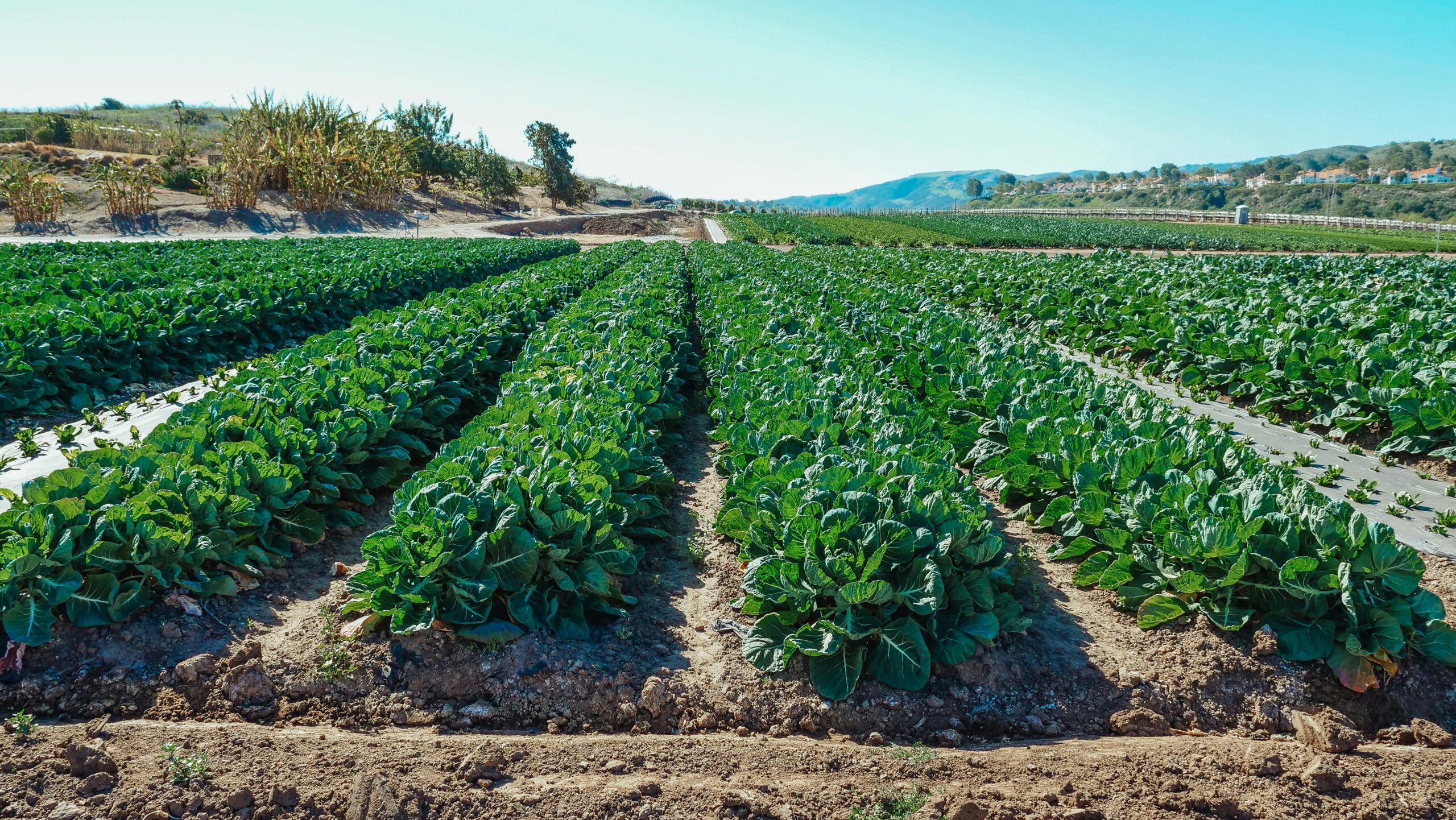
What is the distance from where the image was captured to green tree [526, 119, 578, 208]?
7306 cm

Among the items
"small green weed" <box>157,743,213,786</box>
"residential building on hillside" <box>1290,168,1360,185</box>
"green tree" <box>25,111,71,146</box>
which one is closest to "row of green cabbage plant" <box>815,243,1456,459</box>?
"small green weed" <box>157,743,213,786</box>

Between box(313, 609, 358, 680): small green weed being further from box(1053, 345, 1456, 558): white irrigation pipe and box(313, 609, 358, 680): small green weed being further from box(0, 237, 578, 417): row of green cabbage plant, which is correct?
box(1053, 345, 1456, 558): white irrigation pipe

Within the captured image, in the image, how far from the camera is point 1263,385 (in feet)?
30.7

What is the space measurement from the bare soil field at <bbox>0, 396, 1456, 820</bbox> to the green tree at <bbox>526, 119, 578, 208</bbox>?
73599mm

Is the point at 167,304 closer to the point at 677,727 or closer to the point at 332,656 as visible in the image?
the point at 332,656

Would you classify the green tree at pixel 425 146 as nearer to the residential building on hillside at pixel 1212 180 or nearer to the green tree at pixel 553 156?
the green tree at pixel 553 156

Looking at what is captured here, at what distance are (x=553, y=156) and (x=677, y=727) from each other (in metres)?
75.2

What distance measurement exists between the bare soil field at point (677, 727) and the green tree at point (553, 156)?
73599 millimetres

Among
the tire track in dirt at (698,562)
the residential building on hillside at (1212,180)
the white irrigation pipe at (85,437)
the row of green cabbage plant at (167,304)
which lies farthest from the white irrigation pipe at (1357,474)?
the residential building on hillside at (1212,180)

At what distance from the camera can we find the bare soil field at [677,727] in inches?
123

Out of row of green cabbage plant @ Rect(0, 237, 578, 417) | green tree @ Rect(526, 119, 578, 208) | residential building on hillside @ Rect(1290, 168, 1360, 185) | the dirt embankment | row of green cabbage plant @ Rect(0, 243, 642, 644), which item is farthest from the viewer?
residential building on hillside @ Rect(1290, 168, 1360, 185)

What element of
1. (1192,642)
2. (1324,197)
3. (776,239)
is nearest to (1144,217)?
(1324,197)

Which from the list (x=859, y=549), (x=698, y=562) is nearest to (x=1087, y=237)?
(x=698, y=562)

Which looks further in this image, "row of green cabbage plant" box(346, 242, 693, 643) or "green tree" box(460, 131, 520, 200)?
"green tree" box(460, 131, 520, 200)
